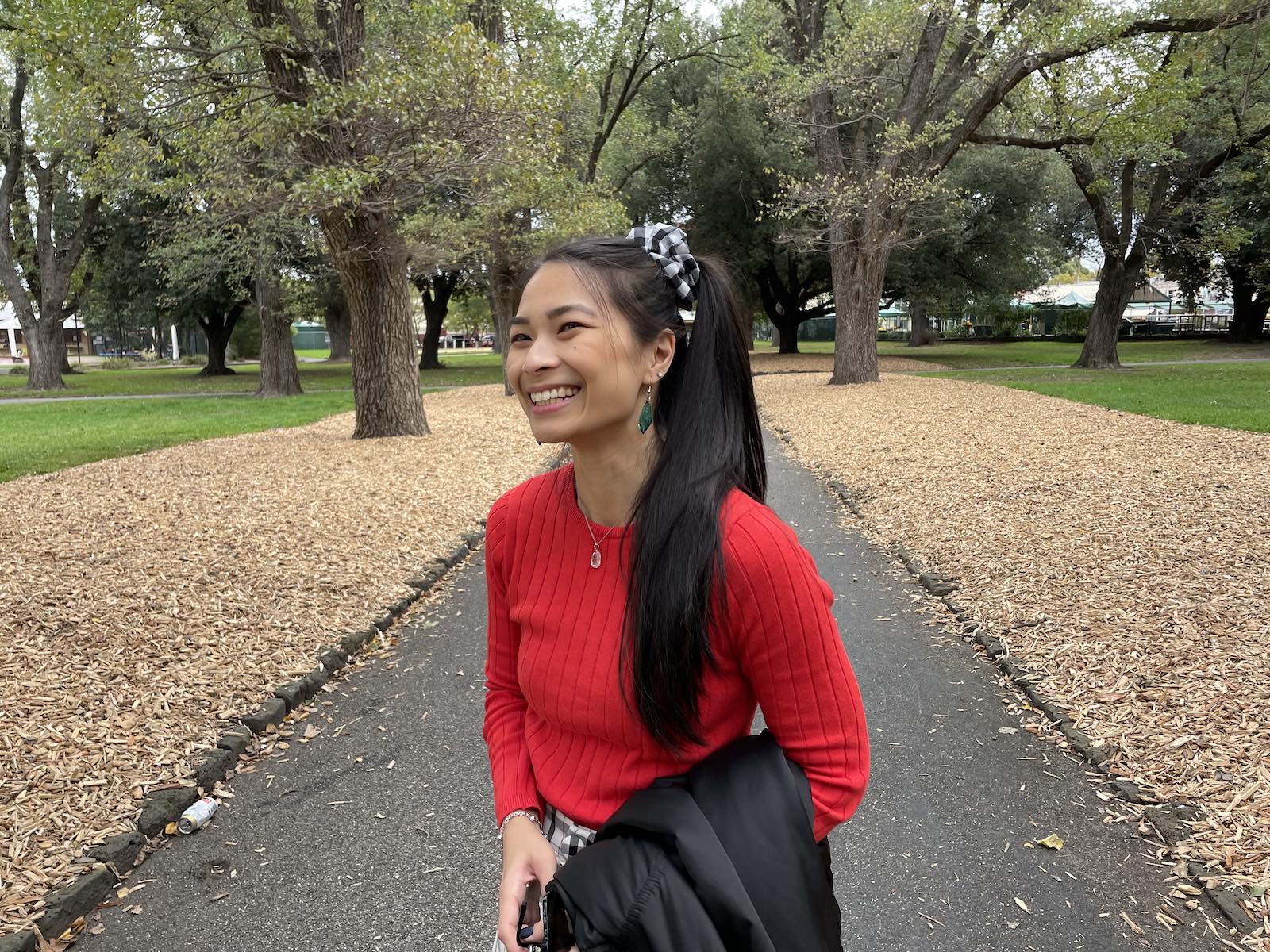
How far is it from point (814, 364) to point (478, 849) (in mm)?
29874

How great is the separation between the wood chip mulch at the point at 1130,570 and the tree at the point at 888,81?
300 inches

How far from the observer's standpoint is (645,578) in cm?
141

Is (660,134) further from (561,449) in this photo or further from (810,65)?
(561,449)

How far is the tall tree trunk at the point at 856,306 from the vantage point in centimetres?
2042

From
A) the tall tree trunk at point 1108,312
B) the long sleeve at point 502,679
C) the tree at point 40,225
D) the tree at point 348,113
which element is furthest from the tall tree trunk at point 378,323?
the tall tree trunk at point 1108,312

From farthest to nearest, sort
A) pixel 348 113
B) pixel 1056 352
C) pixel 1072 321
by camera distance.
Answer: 1. pixel 1072 321
2. pixel 1056 352
3. pixel 348 113

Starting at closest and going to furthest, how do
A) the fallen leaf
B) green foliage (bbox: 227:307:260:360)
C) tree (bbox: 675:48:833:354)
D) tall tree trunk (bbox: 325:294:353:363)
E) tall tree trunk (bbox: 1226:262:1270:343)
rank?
the fallen leaf → tree (bbox: 675:48:833:354) → tall tree trunk (bbox: 325:294:353:363) → tall tree trunk (bbox: 1226:262:1270:343) → green foliage (bbox: 227:307:260:360)

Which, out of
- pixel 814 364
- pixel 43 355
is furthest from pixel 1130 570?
pixel 43 355

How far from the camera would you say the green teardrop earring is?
59.5 inches

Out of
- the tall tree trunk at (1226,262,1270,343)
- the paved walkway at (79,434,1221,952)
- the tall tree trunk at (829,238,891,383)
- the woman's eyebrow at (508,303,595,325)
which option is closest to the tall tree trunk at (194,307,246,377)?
the tall tree trunk at (829,238,891,383)

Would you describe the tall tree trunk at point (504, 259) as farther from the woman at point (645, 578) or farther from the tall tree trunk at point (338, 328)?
the woman at point (645, 578)

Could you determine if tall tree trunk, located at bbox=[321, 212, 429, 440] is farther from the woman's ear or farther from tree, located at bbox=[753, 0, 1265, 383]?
the woman's ear

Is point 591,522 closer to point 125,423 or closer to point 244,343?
point 125,423

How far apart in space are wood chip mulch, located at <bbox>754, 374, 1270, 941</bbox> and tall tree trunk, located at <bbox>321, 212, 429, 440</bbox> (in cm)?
590
